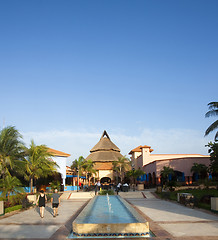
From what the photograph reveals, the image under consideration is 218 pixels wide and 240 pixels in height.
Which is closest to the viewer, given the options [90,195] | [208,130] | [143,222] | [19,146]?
[143,222]

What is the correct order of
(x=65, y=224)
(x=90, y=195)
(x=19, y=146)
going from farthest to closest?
(x=90, y=195), (x=19, y=146), (x=65, y=224)

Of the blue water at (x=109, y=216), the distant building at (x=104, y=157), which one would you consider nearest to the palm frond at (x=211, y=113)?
the blue water at (x=109, y=216)

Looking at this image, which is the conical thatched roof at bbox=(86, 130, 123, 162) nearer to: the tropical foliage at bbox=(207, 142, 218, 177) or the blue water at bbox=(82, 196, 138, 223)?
the tropical foliage at bbox=(207, 142, 218, 177)

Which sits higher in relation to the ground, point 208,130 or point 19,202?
point 208,130

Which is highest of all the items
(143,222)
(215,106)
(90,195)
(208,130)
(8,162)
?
(215,106)

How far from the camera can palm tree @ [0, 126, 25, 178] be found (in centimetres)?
2392

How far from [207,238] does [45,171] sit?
72.8ft

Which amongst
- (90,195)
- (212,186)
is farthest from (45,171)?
(212,186)

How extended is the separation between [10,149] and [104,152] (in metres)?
58.1

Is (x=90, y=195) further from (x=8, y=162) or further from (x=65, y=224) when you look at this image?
(x=65, y=224)

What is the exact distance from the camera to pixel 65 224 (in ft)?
36.2

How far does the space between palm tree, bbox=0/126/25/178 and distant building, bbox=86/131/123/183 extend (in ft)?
147

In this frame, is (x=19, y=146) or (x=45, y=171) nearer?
(x=19, y=146)

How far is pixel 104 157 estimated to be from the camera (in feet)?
258
